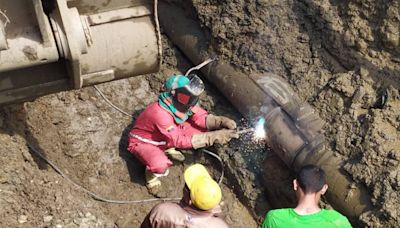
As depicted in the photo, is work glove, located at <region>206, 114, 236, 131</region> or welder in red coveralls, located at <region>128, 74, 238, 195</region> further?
work glove, located at <region>206, 114, 236, 131</region>

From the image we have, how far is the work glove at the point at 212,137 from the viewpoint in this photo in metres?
6.65

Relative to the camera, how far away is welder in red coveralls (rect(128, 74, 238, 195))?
6.62 meters

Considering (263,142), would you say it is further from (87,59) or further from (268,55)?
(87,59)

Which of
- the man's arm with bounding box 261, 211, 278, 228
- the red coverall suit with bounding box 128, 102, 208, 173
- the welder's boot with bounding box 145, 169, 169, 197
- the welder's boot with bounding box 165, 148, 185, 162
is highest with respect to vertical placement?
the man's arm with bounding box 261, 211, 278, 228

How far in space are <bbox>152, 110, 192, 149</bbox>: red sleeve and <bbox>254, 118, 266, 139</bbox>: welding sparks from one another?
721 millimetres

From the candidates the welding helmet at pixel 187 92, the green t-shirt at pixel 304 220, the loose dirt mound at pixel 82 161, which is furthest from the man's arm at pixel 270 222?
the welding helmet at pixel 187 92

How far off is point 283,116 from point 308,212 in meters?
2.02

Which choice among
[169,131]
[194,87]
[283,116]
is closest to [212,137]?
[169,131]

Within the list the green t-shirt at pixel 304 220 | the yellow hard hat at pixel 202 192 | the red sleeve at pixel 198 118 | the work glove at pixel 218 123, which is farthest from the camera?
the red sleeve at pixel 198 118

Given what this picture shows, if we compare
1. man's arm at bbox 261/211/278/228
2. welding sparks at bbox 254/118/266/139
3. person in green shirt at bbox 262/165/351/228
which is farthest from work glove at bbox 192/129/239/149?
man's arm at bbox 261/211/278/228

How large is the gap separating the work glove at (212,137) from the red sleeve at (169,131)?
7 cm

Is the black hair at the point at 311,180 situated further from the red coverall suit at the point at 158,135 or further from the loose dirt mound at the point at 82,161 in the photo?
the red coverall suit at the point at 158,135

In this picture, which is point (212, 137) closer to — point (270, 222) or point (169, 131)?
point (169, 131)

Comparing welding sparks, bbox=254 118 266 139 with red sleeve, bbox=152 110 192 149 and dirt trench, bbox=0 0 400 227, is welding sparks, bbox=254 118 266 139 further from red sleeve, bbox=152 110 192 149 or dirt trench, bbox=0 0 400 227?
red sleeve, bbox=152 110 192 149
